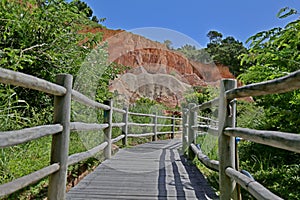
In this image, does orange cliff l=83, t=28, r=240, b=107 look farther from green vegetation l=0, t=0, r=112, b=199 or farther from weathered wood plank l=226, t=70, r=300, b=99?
weathered wood plank l=226, t=70, r=300, b=99

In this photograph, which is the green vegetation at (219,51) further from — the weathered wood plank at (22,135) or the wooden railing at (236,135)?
the weathered wood plank at (22,135)

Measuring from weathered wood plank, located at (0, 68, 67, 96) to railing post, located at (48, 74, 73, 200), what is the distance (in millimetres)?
115

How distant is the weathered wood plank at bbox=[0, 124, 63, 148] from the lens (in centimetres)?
137

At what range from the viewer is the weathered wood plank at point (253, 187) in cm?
144

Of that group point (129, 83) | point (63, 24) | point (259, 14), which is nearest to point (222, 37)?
point (129, 83)

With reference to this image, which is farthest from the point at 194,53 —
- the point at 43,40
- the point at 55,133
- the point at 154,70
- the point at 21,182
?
the point at 21,182

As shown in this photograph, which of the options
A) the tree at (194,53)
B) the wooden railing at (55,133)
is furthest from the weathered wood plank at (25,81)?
the tree at (194,53)

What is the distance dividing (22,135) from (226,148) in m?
1.32

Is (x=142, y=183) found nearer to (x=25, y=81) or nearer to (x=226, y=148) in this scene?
(x=226, y=148)

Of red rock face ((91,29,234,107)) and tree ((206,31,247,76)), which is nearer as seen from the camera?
red rock face ((91,29,234,107))

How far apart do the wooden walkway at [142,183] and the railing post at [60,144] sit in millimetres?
366

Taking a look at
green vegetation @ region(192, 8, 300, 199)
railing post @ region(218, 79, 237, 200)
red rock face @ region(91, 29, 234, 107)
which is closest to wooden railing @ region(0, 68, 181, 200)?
railing post @ region(218, 79, 237, 200)

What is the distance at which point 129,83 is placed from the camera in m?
21.9

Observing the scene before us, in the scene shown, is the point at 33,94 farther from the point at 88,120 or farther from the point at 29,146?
the point at 29,146
